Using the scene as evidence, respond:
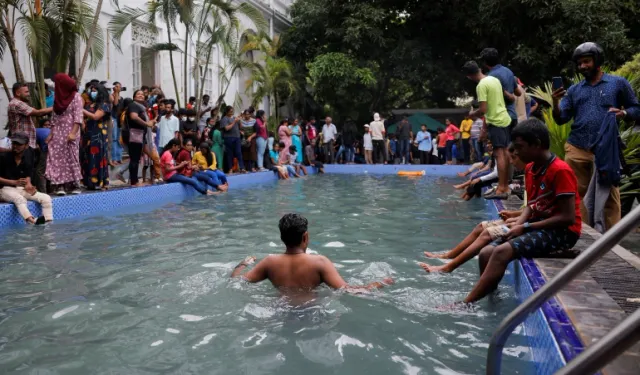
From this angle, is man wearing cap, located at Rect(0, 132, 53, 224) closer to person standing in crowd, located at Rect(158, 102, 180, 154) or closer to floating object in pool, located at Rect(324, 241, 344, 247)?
floating object in pool, located at Rect(324, 241, 344, 247)

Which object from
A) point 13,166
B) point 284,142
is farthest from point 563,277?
point 284,142

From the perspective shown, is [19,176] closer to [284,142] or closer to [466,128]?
[284,142]

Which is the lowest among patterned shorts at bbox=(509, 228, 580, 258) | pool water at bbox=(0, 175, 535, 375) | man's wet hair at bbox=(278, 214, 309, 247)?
pool water at bbox=(0, 175, 535, 375)

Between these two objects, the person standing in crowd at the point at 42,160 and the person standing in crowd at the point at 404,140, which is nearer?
the person standing in crowd at the point at 42,160

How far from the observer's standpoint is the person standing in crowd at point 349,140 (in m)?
23.2

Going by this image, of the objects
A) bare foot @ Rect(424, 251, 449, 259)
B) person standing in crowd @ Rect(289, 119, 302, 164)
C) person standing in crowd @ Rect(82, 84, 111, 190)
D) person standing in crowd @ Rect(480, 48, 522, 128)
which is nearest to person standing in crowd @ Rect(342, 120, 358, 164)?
person standing in crowd @ Rect(289, 119, 302, 164)

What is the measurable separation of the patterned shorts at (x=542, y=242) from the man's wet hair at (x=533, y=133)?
23.6 inches

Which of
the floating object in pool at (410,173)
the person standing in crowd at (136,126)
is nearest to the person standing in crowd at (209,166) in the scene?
the person standing in crowd at (136,126)

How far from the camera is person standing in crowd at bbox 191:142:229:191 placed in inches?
519

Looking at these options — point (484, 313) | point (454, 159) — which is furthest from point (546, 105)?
point (454, 159)

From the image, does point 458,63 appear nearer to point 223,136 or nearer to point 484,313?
point 223,136

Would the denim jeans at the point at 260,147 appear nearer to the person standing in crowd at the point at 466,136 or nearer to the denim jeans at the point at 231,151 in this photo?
the denim jeans at the point at 231,151

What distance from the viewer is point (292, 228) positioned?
4.27m

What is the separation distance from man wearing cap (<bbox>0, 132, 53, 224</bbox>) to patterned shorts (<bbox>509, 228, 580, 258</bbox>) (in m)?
6.42
